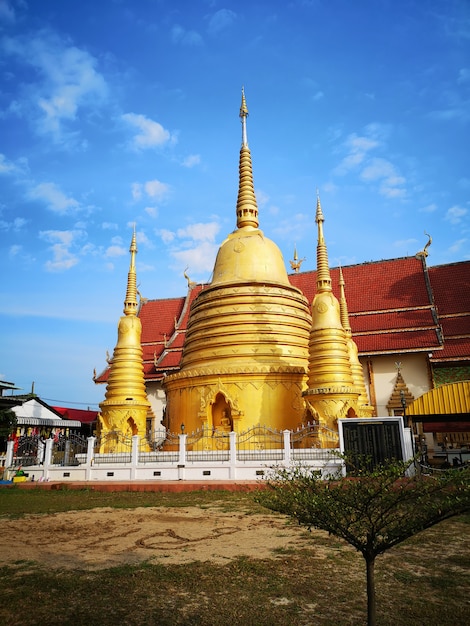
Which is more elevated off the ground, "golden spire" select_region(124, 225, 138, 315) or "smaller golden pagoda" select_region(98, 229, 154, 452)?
"golden spire" select_region(124, 225, 138, 315)

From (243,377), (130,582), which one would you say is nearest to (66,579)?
(130,582)

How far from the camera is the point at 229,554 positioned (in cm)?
623

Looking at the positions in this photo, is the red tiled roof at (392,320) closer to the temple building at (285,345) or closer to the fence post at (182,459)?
the temple building at (285,345)

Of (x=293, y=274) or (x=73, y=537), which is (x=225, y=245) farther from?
(x=73, y=537)

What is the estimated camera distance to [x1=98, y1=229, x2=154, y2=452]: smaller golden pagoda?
706 inches

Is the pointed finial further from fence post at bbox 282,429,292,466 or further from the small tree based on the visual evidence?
the small tree

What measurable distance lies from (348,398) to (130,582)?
11.0 m

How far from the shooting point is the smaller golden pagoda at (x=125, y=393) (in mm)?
17938

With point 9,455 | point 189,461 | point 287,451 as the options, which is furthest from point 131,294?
point 287,451

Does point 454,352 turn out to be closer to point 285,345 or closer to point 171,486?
point 285,345

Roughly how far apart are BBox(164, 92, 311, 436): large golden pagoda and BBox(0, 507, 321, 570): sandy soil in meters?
7.06

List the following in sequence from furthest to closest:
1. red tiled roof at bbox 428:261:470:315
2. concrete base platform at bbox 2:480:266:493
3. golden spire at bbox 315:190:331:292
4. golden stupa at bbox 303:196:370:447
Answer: red tiled roof at bbox 428:261:470:315 < golden spire at bbox 315:190:331:292 < golden stupa at bbox 303:196:370:447 < concrete base platform at bbox 2:480:266:493

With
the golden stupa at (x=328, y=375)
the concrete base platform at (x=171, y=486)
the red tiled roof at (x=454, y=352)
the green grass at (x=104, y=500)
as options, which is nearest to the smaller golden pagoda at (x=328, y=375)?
the golden stupa at (x=328, y=375)

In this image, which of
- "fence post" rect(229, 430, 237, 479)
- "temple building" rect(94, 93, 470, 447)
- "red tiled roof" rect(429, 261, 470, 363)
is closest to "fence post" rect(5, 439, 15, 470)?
"temple building" rect(94, 93, 470, 447)
